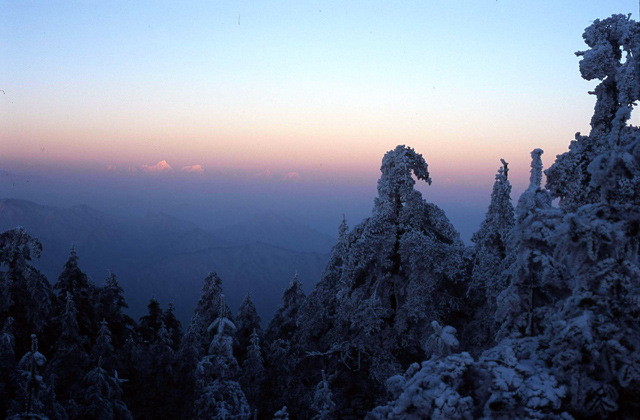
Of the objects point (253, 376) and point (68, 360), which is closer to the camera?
point (68, 360)

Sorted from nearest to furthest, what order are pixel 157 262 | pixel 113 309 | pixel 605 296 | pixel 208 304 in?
pixel 605 296, pixel 113 309, pixel 208 304, pixel 157 262

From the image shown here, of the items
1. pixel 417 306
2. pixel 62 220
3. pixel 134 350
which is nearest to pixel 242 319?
pixel 134 350

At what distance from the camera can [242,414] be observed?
1481 cm

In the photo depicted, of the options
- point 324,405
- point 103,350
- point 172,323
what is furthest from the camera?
point 172,323

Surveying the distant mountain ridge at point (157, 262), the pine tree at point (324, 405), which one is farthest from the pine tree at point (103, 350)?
the distant mountain ridge at point (157, 262)

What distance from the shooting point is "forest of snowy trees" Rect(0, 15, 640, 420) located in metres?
7.05

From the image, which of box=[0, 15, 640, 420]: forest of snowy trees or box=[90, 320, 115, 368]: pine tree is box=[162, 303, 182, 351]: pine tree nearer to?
box=[0, 15, 640, 420]: forest of snowy trees

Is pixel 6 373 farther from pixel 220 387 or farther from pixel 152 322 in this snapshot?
pixel 152 322

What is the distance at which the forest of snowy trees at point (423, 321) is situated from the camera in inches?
277

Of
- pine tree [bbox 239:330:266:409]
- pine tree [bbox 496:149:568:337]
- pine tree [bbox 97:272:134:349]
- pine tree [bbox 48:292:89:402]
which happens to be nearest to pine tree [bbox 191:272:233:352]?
pine tree [bbox 97:272:134:349]

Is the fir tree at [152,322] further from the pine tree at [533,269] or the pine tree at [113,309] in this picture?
the pine tree at [533,269]

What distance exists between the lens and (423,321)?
15547mm

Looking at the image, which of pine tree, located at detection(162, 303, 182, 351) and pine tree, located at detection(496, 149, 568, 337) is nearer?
pine tree, located at detection(496, 149, 568, 337)

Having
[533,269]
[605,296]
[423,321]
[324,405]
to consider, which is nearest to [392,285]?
[423,321]
